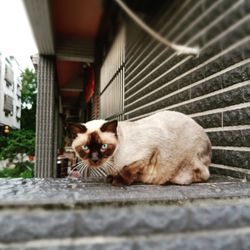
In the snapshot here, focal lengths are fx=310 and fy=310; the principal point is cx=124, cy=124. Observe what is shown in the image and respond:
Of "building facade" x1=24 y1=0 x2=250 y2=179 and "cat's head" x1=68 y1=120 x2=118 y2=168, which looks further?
"building facade" x1=24 y1=0 x2=250 y2=179

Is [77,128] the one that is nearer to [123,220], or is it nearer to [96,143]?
[96,143]

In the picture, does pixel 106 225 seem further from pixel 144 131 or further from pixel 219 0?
pixel 219 0

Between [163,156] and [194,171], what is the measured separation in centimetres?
33

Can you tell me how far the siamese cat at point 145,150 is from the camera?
2.33 metres

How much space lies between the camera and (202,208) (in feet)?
5.77


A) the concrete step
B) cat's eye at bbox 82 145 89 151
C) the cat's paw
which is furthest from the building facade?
cat's eye at bbox 82 145 89 151

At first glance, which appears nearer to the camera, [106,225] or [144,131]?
[106,225]

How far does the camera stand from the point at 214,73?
3.09m

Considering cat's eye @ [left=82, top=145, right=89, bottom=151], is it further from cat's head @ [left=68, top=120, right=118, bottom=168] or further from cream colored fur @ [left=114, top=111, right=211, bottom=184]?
cream colored fur @ [left=114, top=111, right=211, bottom=184]

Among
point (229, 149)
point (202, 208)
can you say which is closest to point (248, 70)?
point (229, 149)

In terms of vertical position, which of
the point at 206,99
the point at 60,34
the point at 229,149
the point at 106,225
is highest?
the point at 60,34

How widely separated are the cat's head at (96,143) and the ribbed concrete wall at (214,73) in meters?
1.13

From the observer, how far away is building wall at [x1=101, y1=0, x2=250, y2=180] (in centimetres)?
263

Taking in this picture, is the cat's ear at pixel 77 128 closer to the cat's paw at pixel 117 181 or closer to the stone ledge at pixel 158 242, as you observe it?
the cat's paw at pixel 117 181
